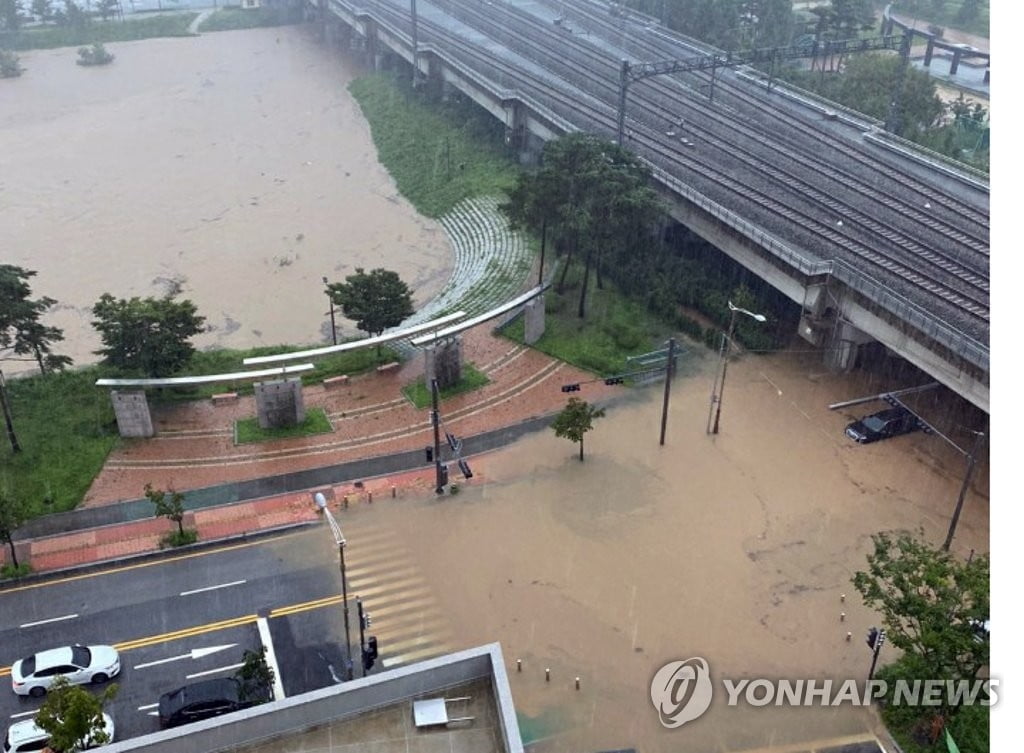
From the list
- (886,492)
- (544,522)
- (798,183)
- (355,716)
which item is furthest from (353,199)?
(355,716)

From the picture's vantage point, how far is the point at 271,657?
1008 inches

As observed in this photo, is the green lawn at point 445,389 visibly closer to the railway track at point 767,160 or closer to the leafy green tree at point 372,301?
the leafy green tree at point 372,301

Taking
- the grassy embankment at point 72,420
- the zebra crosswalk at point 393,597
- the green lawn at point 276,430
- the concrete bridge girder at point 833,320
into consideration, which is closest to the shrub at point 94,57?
the grassy embankment at point 72,420

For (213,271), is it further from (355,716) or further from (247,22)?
(247,22)

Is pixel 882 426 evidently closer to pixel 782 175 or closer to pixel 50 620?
pixel 782 175

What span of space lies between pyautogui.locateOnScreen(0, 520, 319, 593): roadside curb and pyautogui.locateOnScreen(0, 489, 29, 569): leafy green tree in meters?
0.64

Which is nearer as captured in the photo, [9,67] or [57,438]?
[57,438]

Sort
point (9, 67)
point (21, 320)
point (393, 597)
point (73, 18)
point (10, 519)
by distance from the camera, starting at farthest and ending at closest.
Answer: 1. point (73, 18)
2. point (9, 67)
3. point (21, 320)
4. point (393, 597)
5. point (10, 519)

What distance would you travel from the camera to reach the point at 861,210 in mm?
43750

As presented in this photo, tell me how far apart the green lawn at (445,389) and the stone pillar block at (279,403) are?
450 cm

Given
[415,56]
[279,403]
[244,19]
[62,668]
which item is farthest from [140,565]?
[244,19]

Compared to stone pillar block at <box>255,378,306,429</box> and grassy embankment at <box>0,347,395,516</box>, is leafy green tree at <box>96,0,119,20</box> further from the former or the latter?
stone pillar block at <box>255,378,306,429</box>

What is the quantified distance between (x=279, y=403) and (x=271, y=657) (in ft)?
37.7

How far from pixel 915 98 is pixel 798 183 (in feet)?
65.2
